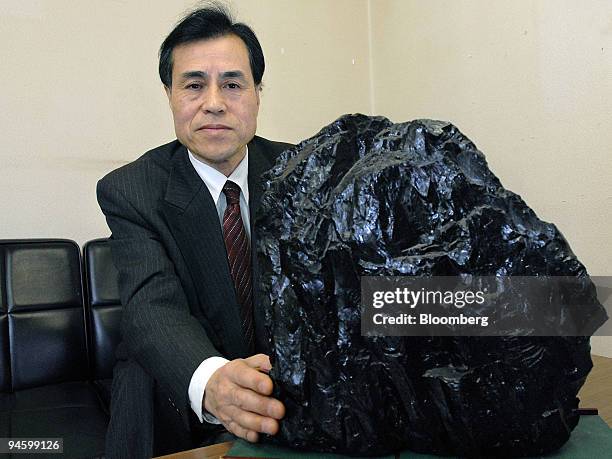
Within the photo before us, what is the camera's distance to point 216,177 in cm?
131

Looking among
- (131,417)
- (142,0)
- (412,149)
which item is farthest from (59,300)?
(412,149)

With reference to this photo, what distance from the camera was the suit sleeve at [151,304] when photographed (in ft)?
3.23

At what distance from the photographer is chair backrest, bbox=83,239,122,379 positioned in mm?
1781

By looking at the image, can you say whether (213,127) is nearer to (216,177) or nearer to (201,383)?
(216,177)

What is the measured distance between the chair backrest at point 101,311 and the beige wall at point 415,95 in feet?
0.71

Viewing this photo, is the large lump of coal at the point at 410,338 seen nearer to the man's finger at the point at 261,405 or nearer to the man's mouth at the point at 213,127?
the man's finger at the point at 261,405

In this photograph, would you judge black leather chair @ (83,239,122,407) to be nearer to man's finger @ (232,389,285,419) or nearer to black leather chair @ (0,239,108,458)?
black leather chair @ (0,239,108,458)

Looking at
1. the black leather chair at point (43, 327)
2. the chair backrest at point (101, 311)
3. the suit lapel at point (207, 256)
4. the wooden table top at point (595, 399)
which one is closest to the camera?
the wooden table top at point (595, 399)

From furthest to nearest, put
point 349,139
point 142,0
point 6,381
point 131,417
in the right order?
point 142,0 → point 6,381 → point 131,417 → point 349,139

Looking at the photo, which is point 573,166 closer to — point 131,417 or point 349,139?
point 349,139

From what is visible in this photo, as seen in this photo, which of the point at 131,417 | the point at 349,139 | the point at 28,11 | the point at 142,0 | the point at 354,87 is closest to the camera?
the point at 349,139

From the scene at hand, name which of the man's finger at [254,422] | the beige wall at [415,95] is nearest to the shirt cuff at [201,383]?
the man's finger at [254,422]

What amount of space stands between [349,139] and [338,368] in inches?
12.1

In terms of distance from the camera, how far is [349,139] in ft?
2.83
